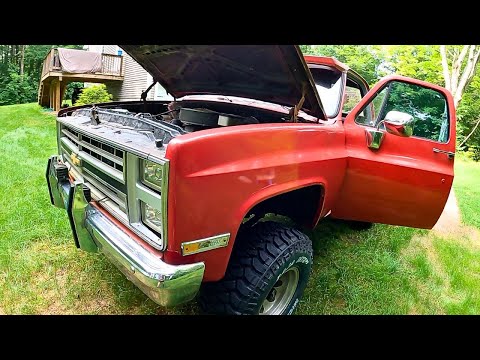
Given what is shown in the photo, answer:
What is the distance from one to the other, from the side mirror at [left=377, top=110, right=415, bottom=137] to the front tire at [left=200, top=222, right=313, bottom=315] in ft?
3.72

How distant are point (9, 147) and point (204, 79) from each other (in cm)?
546

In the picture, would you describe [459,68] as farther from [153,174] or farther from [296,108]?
[153,174]

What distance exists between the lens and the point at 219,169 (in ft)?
6.26

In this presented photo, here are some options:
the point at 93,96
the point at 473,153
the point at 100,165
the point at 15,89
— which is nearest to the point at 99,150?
the point at 100,165

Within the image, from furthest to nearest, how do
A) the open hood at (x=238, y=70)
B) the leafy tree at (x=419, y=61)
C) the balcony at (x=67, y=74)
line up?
the leafy tree at (x=419, y=61) < the balcony at (x=67, y=74) < the open hood at (x=238, y=70)

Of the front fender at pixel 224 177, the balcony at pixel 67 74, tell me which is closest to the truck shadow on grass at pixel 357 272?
the front fender at pixel 224 177

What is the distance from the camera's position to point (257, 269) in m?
2.20

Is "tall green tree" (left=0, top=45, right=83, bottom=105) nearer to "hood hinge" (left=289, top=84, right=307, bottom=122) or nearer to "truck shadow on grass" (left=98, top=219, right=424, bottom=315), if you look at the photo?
"truck shadow on grass" (left=98, top=219, right=424, bottom=315)

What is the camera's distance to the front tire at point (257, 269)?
217cm

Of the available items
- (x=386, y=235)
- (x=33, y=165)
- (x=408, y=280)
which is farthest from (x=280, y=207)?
(x=33, y=165)

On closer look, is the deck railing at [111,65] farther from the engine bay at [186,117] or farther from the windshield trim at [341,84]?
the windshield trim at [341,84]

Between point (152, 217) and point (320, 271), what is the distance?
6.47 ft

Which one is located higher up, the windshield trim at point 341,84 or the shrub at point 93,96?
the windshield trim at point 341,84

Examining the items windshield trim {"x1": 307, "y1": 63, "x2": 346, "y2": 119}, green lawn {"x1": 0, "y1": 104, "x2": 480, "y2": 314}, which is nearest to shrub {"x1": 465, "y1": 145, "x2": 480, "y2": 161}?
green lawn {"x1": 0, "y1": 104, "x2": 480, "y2": 314}
